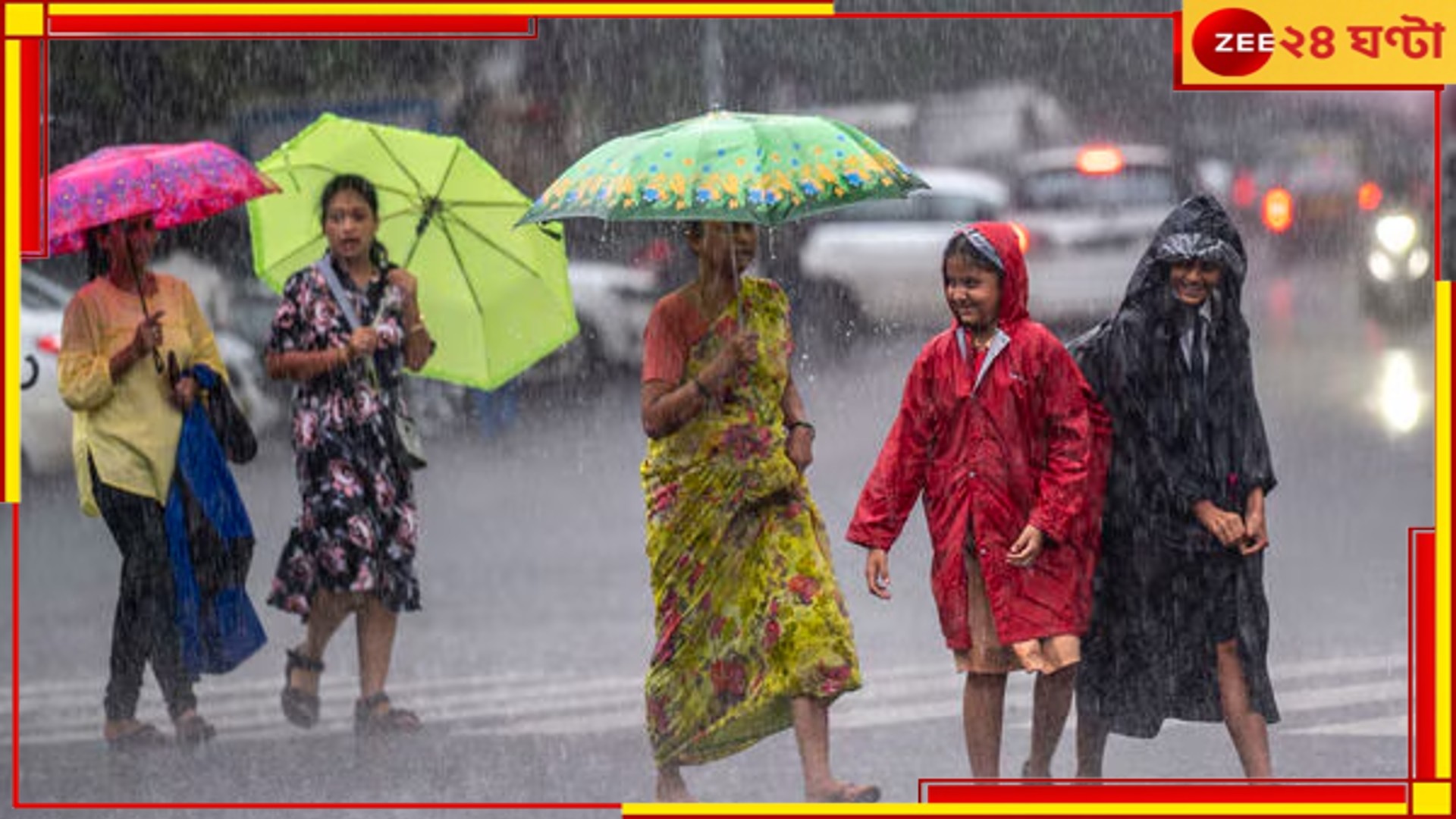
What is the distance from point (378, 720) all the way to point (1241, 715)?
2.91m

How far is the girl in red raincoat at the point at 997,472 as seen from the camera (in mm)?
7051

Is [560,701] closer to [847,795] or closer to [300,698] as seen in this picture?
[300,698]

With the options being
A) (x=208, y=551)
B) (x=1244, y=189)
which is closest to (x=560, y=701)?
(x=208, y=551)

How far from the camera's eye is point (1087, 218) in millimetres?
19203

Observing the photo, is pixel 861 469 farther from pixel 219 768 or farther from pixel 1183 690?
pixel 1183 690

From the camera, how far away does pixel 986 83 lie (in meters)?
23.8

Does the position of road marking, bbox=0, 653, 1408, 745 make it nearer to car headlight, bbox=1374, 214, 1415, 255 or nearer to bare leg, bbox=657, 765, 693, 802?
bare leg, bbox=657, 765, 693, 802

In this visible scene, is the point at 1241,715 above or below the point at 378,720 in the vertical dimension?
above

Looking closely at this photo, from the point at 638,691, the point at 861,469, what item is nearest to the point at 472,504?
the point at 861,469

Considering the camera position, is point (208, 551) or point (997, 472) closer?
point (997, 472)

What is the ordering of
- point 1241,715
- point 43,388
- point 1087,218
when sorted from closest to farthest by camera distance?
point 1241,715 → point 43,388 → point 1087,218

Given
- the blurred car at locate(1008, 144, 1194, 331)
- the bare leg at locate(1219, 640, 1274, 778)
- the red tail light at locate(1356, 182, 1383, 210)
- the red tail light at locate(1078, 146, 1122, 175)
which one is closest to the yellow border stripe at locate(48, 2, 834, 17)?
the bare leg at locate(1219, 640, 1274, 778)

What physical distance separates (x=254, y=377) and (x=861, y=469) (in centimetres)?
408

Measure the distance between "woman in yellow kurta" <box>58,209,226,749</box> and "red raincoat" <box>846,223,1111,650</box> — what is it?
2.59 m
